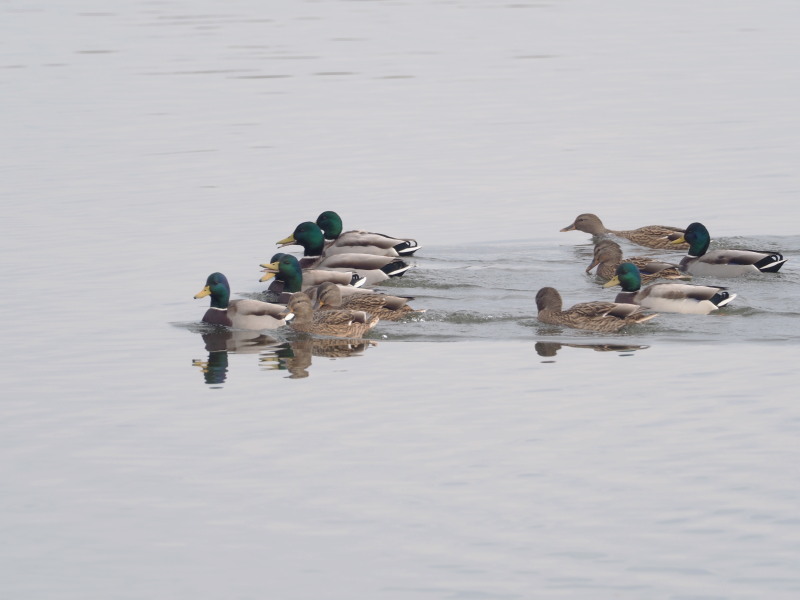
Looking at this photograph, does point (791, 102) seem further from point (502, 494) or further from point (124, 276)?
point (502, 494)

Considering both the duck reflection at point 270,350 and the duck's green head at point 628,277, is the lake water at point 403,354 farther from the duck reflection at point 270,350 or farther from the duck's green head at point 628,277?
the duck's green head at point 628,277

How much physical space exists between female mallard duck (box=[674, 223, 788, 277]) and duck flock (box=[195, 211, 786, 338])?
12mm

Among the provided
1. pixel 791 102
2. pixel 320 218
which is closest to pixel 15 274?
pixel 320 218

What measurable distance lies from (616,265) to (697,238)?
1190mm

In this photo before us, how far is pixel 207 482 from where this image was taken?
444 inches

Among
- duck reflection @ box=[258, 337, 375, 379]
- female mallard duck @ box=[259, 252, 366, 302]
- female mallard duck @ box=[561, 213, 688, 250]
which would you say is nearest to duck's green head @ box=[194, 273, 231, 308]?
duck reflection @ box=[258, 337, 375, 379]

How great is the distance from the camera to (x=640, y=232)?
21156mm

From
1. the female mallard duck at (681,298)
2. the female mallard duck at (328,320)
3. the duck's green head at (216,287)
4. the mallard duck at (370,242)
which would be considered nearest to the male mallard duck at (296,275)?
the mallard duck at (370,242)

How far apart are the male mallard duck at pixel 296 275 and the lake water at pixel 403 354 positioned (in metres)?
0.50

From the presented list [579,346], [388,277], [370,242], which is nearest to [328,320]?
[579,346]

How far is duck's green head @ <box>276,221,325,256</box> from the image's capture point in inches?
812

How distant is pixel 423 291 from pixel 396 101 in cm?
1340

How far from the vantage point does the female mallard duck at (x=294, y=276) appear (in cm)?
1875

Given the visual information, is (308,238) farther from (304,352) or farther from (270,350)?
(304,352)
